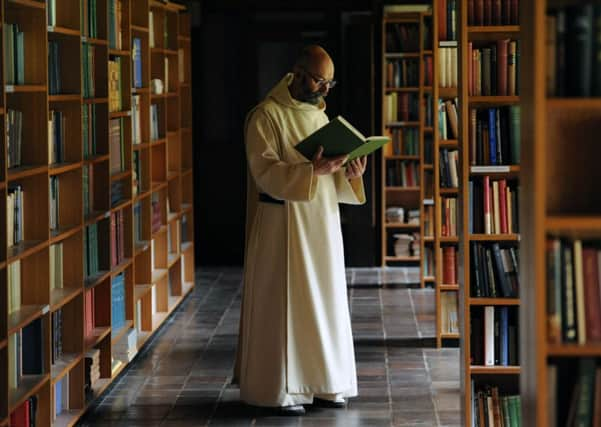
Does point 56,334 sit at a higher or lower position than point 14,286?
lower

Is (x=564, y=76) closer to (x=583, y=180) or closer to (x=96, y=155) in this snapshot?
(x=583, y=180)

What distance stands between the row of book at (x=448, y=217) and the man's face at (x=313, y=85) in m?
1.77

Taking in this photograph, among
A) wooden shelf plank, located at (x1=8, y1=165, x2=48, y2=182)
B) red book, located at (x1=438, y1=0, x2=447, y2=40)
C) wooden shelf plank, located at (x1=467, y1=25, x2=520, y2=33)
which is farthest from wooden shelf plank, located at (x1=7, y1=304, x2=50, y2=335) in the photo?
red book, located at (x1=438, y1=0, x2=447, y2=40)

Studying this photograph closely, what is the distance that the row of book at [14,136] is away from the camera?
5160 mm

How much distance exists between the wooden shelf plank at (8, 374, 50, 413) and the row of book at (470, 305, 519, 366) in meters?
2.03

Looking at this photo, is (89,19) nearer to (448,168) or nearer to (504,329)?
(448,168)

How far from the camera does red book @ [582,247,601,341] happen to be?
3.45m

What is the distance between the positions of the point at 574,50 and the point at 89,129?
3.78m

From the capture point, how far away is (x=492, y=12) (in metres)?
5.66

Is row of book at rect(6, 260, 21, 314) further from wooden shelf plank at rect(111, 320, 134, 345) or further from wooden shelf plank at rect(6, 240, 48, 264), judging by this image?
wooden shelf plank at rect(111, 320, 134, 345)

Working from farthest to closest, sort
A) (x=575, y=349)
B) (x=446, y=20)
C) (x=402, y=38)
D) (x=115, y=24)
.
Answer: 1. (x=402, y=38)
2. (x=446, y=20)
3. (x=115, y=24)
4. (x=575, y=349)

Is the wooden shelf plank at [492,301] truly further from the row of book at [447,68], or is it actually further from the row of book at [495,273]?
the row of book at [447,68]

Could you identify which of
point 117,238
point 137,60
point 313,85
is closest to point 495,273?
point 313,85

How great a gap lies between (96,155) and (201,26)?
218 inches
